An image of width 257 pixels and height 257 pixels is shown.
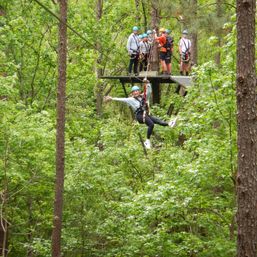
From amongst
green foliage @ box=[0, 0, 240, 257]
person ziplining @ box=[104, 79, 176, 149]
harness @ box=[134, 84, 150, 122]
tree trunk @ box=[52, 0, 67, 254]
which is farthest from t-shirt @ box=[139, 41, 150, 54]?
tree trunk @ box=[52, 0, 67, 254]

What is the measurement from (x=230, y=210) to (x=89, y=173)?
4854 mm

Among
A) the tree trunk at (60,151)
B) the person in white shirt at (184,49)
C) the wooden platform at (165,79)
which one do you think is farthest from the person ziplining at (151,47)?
the tree trunk at (60,151)

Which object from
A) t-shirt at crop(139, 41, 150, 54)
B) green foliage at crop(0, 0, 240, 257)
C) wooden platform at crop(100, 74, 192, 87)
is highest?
t-shirt at crop(139, 41, 150, 54)

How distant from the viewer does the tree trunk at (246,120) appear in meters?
6.62

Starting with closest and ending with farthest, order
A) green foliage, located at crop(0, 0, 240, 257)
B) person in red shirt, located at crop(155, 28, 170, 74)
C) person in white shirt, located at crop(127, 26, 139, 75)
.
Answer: green foliage, located at crop(0, 0, 240, 257)
person in red shirt, located at crop(155, 28, 170, 74)
person in white shirt, located at crop(127, 26, 139, 75)

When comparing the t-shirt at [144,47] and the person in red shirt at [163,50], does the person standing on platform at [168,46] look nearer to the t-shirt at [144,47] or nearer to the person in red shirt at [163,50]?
the person in red shirt at [163,50]

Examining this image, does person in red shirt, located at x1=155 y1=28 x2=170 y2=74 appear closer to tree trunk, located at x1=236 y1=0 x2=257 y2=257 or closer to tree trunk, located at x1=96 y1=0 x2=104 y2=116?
tree trunk, located at x1=96 y1=0 x2=104 y2=116

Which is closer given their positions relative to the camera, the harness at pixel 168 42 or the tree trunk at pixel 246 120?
the tree trunk at pixel 246 120

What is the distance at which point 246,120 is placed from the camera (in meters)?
6.70

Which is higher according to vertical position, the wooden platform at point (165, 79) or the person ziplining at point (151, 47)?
the person ziplining at point (151, 47)

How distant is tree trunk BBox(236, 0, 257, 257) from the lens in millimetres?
6617

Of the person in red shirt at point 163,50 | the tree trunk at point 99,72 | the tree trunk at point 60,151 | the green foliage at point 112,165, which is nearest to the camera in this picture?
the green foliage at point 112,165

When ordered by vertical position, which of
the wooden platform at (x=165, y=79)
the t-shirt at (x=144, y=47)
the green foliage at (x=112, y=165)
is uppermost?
the t-shirt at (x=144, y=47)

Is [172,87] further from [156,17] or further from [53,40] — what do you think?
[156,17]
